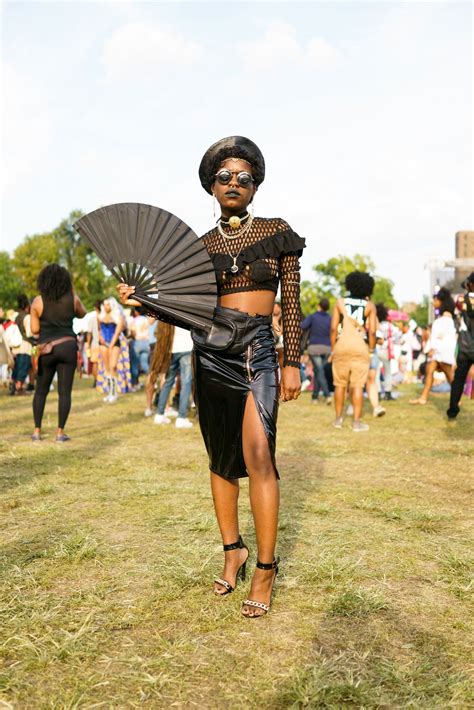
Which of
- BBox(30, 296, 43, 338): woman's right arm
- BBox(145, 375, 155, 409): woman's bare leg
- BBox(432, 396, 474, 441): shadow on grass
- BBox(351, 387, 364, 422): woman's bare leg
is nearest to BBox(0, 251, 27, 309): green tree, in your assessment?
BBox(145, 375, 155, 409): woman's bare leg

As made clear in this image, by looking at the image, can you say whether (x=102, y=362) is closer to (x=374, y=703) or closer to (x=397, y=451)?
(x=397, y=451)

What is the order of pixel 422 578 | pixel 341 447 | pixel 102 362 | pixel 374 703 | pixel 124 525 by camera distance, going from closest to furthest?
pixel 374 703 → pixel 422 578 → pixel 124 525 → pixel 341 447 → pixel 102 362

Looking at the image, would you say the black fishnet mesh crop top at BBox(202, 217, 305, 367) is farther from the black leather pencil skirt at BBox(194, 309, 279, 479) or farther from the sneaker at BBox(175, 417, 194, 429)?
the sneaker at BBox(175, 417, 194, 429)

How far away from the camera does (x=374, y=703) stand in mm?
2520

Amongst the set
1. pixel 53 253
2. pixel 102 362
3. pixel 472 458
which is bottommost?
pixel 472 458

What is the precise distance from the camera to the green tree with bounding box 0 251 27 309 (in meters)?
68.2

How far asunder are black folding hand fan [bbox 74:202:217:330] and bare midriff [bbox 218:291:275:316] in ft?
0.54

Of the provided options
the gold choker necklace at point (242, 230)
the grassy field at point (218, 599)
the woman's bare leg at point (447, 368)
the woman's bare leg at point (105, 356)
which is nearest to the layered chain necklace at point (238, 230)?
the gold choker necklace at point (242, 230)

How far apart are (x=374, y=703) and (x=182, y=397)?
7930 millimetres

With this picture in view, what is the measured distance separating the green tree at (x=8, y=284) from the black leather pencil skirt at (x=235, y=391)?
66365 mm

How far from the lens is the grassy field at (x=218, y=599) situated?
2.65m

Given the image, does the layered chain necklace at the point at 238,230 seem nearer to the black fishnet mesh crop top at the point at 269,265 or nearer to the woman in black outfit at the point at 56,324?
the black fishnet mesh crop top at the point at 269,265

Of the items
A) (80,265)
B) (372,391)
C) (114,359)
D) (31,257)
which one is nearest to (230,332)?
(372,391)

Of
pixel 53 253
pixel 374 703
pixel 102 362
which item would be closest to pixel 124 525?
pixel 374 703
